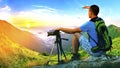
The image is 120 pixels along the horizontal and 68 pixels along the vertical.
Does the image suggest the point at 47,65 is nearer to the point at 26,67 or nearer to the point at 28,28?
the point at 26,67

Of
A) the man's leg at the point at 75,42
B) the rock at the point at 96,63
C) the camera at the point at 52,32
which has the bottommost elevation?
the rock at the point at 96,63

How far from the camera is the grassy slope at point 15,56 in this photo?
1287 centimetres

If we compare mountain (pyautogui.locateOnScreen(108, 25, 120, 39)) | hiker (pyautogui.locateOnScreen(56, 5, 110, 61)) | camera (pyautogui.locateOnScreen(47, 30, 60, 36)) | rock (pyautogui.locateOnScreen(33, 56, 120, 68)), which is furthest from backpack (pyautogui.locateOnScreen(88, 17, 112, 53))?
mountain (pyautogui.locateOnScreen(108, 25, 120, 39))

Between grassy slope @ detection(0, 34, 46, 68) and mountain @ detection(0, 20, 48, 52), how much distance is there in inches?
4.8

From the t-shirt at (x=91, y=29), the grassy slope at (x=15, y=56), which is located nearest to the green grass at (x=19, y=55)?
the grassy slope at (x=15, y=56)

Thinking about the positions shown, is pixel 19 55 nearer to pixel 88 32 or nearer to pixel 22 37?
pixel 22 37

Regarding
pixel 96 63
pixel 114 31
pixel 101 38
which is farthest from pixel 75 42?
pixel 114 31

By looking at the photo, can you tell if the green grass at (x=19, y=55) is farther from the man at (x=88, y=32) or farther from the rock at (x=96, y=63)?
the rock at (x=96, y=63)

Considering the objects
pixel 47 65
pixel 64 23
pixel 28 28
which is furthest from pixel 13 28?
pixel 47 65

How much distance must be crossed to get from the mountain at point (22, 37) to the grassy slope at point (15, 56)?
12 cm

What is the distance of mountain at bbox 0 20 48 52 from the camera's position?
13367mm

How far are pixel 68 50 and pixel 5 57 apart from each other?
4.81ft

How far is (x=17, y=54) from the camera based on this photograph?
43.0 ft

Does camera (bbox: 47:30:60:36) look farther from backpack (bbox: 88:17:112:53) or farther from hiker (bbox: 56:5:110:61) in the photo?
backpack (bbox: 88:17:112:53)
